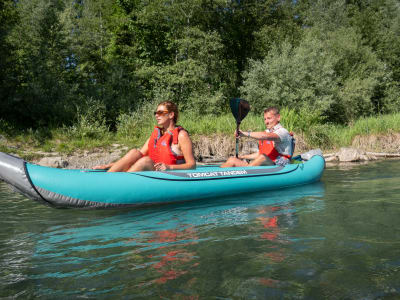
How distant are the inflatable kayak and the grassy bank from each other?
512 centimetres

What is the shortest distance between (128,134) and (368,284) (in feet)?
31.7

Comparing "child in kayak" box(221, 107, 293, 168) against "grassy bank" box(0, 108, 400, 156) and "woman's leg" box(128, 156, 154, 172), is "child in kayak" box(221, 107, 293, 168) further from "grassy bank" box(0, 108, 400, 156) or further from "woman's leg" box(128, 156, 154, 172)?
"grassy bank" box(0, 108, 400, 156)

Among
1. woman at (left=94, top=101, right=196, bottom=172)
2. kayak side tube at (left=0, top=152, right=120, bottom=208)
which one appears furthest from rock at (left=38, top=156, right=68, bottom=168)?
kayak side tube at (left=0, top=152, right=120, bottom=208)

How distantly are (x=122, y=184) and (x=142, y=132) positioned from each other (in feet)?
22.4

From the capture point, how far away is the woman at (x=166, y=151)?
14.2 feet

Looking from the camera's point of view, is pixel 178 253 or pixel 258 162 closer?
pixel 178 253

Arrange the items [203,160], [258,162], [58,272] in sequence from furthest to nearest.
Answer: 1. [203,160]
2. [258,162]
3. [58,272]

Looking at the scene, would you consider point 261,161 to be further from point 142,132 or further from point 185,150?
point 142,132

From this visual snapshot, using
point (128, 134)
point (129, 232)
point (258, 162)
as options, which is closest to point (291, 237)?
point (129, 232)

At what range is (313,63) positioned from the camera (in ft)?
50.3

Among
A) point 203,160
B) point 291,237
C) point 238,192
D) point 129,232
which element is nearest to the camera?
point 291,237

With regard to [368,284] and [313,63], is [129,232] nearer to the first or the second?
[368,284]

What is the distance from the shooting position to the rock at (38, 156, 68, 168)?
837 cm

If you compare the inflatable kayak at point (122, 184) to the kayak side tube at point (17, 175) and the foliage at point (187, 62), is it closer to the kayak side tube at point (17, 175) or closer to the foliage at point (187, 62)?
the kayak side tube at point (17, 175)
